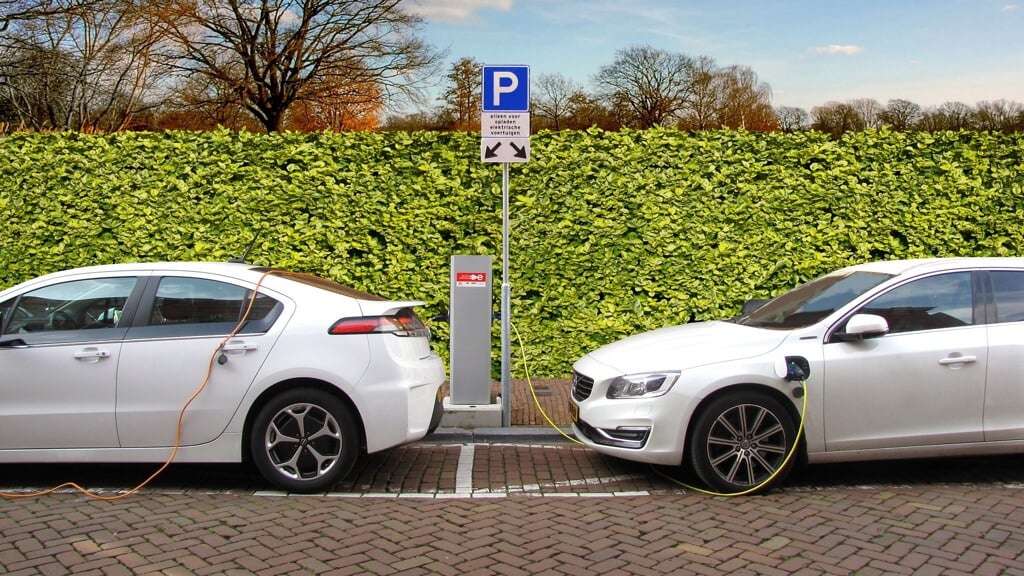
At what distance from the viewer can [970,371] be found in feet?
18.5

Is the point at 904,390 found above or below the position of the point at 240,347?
below

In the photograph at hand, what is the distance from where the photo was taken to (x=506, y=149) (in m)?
7.61

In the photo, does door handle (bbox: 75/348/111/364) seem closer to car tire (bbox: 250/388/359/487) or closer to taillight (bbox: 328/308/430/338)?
car tire (bbox: 250/388/359/487)

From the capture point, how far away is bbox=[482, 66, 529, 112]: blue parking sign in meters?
7.55

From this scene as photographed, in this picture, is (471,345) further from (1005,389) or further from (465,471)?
(1005,389)

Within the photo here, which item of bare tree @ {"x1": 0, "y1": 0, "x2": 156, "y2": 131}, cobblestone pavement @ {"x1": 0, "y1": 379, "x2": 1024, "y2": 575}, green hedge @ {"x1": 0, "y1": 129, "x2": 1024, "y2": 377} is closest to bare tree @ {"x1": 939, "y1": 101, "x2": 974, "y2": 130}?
green hedge @ {"x1": 0, "y1": 129, "x2": 1024, "y2": 377}

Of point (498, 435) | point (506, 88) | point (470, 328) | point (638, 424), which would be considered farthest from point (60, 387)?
point (506, 88)

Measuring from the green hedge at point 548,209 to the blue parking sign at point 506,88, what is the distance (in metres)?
2.21

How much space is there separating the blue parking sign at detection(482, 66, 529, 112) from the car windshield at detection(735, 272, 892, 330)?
2.63 meters

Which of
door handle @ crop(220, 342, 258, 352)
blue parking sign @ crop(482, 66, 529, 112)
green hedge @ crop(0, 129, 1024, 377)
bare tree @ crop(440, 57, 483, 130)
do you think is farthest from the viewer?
bare tree @ crop(440, 57, 483, 130)

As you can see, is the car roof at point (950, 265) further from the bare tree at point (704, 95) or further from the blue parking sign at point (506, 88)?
the bare tree at point (704, 95)

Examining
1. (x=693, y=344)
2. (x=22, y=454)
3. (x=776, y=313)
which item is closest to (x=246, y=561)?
(x=22, y=454)

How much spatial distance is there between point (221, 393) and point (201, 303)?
65cm

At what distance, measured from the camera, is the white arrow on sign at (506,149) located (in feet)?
24.8
